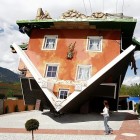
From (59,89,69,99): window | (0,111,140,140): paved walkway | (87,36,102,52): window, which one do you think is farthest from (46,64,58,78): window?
(0,111,140,140): paved walkway

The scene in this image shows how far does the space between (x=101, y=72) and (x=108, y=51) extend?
11.8 feet

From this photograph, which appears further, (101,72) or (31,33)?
(31,33)

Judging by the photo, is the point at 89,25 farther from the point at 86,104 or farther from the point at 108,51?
the point at 86,104

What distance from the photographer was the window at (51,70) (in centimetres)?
2635

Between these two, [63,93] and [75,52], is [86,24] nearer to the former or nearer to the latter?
[75,52]

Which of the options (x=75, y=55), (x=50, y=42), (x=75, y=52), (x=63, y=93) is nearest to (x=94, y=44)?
(x=75, y=52)

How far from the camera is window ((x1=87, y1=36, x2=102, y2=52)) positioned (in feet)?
88.2

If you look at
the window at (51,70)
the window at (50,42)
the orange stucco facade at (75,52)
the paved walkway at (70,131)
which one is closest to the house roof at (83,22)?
the orange stucco facade at (75,52)

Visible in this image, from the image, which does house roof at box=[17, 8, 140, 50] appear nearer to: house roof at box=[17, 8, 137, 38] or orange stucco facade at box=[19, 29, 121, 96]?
house roof at box=[17, 8, 137, 38]

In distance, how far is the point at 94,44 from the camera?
27.2 meters

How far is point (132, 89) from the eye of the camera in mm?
90938

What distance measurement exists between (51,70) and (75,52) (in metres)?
2.94

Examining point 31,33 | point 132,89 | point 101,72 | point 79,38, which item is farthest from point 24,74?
point 132,89

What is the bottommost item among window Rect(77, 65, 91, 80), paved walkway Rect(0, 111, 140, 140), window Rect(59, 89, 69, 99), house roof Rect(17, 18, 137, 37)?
paved walkway Rect(0, 111, 140, 140)
